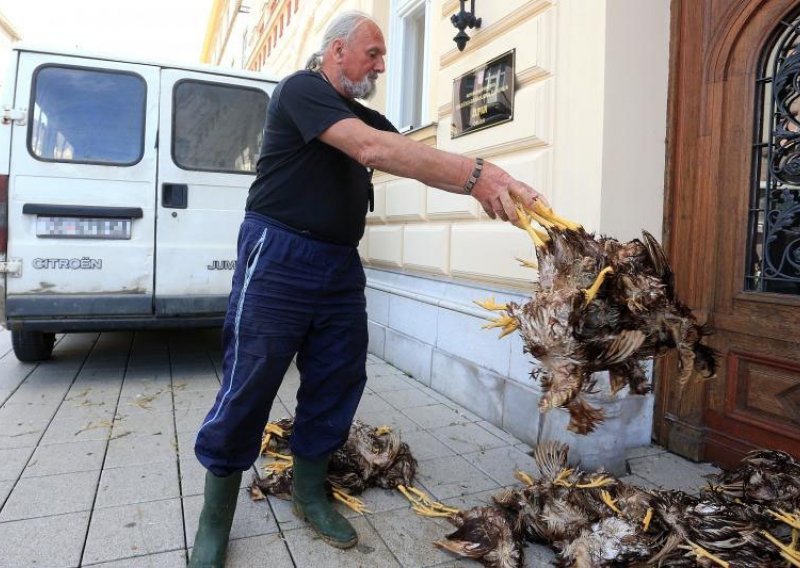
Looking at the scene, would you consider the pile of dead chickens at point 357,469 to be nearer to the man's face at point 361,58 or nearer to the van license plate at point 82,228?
the man's face at point 361,58

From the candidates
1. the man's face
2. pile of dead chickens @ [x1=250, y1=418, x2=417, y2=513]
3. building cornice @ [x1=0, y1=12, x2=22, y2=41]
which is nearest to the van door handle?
pile of dead chickens @ [x1=250, y1=418, x2=417, y2=513]

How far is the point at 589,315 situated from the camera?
1699 mm

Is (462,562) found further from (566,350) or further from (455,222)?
(455,222)

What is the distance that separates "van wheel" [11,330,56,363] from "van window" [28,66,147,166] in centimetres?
170

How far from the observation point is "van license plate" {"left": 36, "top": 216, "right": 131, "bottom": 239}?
177 inches

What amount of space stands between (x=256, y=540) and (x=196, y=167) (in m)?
3.48

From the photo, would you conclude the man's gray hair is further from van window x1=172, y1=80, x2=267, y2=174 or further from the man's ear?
van window x1=172, y1=80, x2=267, y2=174

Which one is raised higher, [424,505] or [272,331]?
[272,331]

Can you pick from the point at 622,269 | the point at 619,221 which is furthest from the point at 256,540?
the point at 619,221

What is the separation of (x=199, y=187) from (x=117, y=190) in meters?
0.64

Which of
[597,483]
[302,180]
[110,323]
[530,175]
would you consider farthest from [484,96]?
[110,323]

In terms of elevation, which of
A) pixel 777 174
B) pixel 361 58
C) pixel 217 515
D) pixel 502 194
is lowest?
pixel 217 515

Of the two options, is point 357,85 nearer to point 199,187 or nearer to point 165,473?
point 165,473

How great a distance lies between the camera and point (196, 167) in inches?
195
